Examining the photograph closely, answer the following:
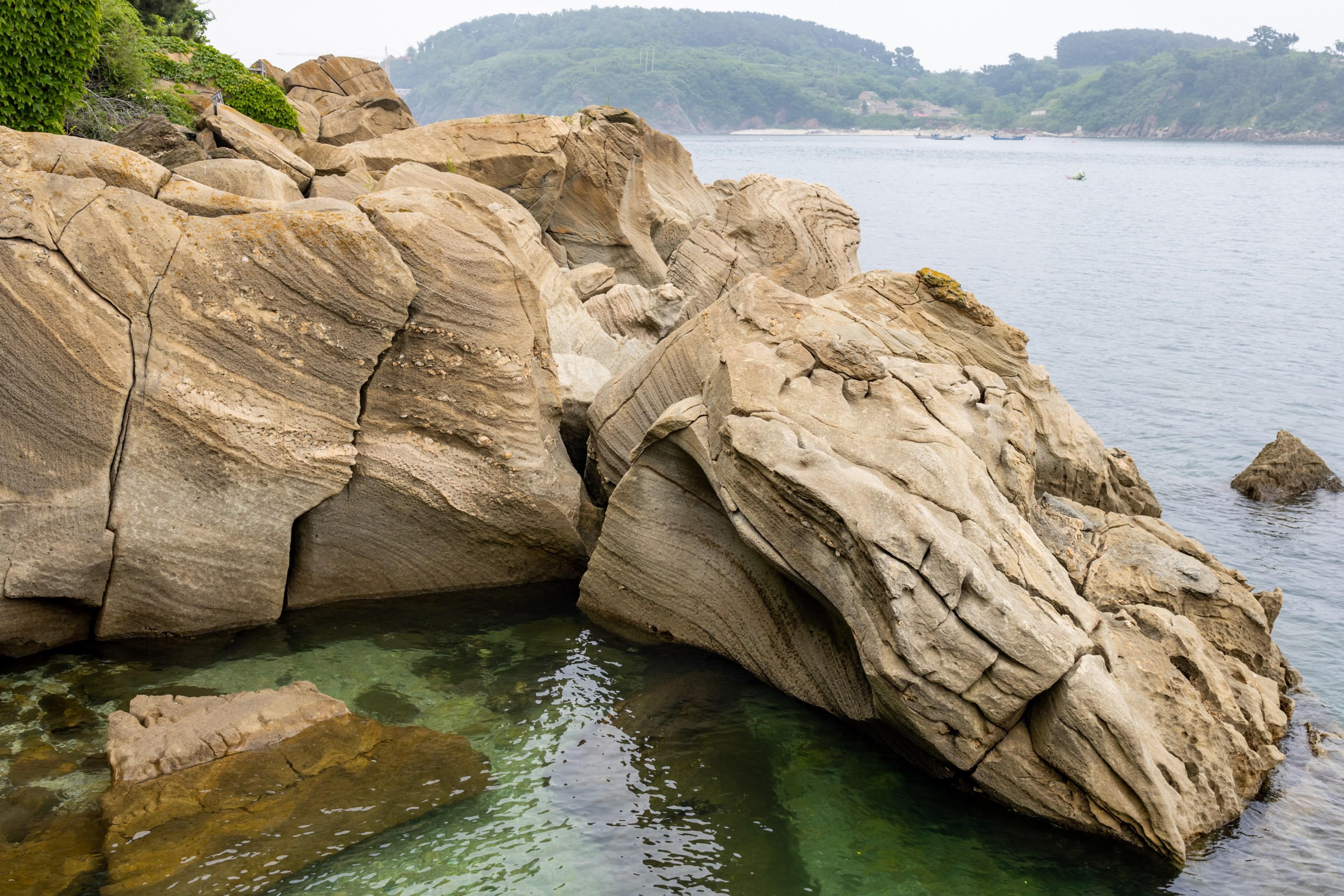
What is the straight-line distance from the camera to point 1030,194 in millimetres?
97562

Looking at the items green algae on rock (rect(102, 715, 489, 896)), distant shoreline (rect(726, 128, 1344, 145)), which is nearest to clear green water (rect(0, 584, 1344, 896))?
green algae on rock (rect(102, 715, 489, 896))

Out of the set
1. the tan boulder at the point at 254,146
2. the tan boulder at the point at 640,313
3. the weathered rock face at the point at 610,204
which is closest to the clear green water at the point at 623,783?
the tan boulder at the point at 640,313

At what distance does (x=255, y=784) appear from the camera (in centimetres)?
841

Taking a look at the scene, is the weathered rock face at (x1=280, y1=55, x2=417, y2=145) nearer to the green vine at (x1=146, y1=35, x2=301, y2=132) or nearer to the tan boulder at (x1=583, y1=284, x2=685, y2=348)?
the green vine at (x1=146, y1=35, x2=301, y2=132)

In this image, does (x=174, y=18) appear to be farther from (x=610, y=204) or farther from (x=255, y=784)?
(x=255, y=784)

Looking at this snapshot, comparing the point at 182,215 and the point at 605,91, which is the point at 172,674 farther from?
the point at 605,91

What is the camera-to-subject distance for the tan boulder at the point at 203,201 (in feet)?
36.1

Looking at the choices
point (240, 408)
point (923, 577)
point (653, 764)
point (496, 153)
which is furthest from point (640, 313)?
point (923, 577)

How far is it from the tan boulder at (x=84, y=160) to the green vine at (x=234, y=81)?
13.5m

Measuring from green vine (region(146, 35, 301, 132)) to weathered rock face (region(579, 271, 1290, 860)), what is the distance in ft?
50.6

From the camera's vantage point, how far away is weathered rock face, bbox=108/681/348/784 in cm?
842

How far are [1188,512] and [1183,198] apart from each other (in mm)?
83316

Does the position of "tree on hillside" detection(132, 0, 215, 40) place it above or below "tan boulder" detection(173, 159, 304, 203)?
above

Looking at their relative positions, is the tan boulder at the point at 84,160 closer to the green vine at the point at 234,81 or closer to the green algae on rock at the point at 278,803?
the green algae on rock at the point at 278,803
